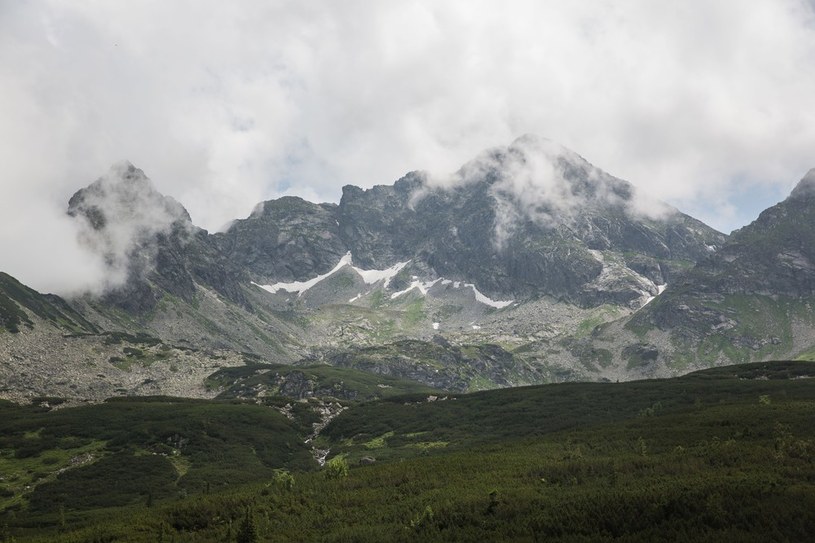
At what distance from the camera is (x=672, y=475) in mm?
45938

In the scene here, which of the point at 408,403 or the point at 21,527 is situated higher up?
the point at 408,403

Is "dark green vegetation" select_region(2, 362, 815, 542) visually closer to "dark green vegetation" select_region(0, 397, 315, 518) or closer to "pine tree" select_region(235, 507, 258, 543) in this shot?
"pine tree" select_region(235, 507, 258, 543)

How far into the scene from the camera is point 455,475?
56812 millimetres

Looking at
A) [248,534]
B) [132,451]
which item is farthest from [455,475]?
[132,451]

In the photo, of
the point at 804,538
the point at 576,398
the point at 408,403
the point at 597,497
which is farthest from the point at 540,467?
the point at 408,403

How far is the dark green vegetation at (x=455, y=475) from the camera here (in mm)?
35000

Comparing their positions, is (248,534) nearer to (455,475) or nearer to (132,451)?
(455,475)

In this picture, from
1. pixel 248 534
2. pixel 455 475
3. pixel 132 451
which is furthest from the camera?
pixel 132 451

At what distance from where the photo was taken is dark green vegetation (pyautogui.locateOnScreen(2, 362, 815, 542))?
3500cm

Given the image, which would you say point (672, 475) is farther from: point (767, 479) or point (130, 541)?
point (130, 541)

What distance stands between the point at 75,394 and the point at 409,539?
185 m

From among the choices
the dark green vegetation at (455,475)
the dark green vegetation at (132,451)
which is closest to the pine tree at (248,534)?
the dark green vegetation at (455,475)

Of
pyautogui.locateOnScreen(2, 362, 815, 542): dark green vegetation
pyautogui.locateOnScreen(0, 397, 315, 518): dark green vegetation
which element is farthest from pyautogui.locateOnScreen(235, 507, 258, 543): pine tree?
pyautogui.locateOnScreen(0, 397, 315, 518): dark green vegetation

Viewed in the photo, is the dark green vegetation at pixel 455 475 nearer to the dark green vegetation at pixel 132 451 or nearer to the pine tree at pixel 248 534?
the pine tree at pixel 248 534
